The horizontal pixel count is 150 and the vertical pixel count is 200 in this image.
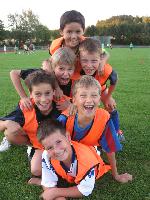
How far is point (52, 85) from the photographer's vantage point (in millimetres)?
4160

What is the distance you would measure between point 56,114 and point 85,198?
110cm

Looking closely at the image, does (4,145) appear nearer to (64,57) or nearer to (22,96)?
(22,96)

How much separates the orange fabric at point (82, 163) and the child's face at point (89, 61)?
0.96 meters

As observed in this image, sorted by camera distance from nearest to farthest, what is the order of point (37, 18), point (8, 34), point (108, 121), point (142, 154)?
point (108, 121)
point (142, 154)
point (8, 34)
point (37, 18)

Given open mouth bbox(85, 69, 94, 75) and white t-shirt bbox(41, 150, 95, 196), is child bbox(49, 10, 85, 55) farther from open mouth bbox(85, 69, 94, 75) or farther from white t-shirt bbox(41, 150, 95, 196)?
white t-shirt bbox(41, 150, 95, 196)

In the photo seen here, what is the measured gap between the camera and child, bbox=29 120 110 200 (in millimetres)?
3553

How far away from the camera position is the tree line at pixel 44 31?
79181 millimetres

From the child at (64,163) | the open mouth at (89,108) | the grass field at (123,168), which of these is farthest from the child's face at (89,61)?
the grass field at (123,168)

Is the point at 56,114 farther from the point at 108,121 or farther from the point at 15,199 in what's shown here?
the point at 15,199

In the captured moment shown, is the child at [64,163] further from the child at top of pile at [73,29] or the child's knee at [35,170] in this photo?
the child at top of pile at [73,29]

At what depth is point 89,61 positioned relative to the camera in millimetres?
4309

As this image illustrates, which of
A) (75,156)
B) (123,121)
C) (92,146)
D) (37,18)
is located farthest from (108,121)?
(37,18)

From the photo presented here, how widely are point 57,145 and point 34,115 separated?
0.87 metres

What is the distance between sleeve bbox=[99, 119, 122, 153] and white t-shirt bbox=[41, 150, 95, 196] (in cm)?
52
